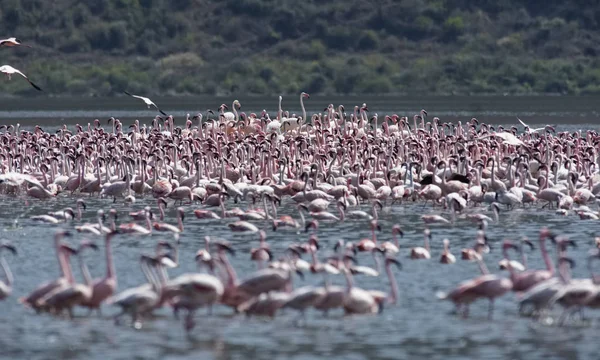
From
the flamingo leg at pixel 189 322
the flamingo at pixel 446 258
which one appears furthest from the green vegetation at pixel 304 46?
the flamingo leg at pixel 189 322

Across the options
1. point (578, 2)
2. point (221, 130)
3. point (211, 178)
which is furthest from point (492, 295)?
point (578, 2)

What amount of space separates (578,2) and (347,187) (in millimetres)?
80355

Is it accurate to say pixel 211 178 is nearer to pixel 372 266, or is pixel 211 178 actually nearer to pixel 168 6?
pixel 372 266

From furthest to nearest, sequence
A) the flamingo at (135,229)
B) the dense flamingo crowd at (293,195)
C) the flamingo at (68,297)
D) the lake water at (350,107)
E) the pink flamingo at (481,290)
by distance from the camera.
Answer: the lake water at (350,107), the flamingo at (135,229), the pink flamingo at (481,290), the dense flamingo crowd at (293,195), the flamingo at (68,297)

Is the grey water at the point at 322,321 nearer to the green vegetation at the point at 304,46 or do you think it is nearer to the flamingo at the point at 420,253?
the flamingo at the point at 420,253

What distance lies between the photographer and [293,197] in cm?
2741

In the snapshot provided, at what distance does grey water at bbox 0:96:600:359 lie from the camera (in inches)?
574

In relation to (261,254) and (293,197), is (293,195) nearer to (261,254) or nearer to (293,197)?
(293,197)

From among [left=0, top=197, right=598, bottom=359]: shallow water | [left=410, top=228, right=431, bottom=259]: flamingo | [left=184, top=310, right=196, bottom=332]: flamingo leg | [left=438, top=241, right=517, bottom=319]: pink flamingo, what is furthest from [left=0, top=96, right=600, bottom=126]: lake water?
[left=184, top=310, right=196, bottom=332]: flamingo leg

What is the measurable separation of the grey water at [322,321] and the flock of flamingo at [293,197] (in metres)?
0.21

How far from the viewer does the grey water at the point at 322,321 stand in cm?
1457

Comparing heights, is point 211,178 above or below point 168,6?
below

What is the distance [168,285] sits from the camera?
15.7 metres

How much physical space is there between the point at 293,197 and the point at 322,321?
1161cm
